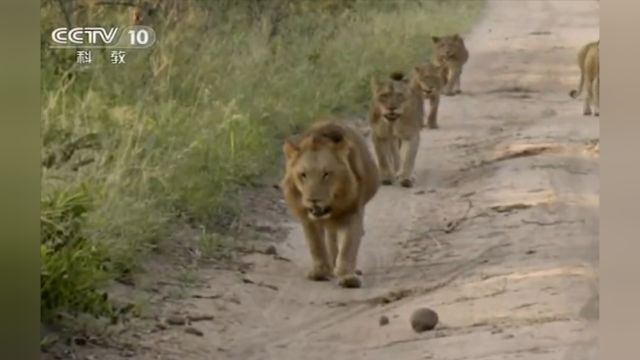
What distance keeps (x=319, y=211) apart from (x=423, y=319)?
0.87 feet

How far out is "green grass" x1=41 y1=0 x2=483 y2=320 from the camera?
1.83 m

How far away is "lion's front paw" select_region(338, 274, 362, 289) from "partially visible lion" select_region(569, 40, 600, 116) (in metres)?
0.49

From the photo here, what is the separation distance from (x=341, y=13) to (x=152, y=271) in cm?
58

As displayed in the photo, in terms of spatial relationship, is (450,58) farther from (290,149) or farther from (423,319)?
(423,319)

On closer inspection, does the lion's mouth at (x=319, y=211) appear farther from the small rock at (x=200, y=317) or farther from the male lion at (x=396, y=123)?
the small rock at (x=200, y=317)

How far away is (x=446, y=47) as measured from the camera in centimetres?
180

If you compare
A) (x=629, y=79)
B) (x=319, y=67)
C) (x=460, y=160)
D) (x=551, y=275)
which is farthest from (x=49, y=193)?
(x=629, y=79)

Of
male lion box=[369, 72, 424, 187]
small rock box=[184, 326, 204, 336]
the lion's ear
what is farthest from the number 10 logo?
small rock box=[184, 326, 204, 336]

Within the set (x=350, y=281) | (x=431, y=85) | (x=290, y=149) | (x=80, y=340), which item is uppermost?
(x=431, y=85)

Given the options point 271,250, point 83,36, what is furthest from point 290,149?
point 83,36

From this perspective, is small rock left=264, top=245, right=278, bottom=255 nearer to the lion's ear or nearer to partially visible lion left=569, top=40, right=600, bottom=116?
the lion's ear

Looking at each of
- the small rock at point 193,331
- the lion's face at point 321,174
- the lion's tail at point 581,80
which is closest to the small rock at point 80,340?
the small rock at point 193,331

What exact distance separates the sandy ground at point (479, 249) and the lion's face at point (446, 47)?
3 centimetres

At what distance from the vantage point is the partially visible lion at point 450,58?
1.80m
